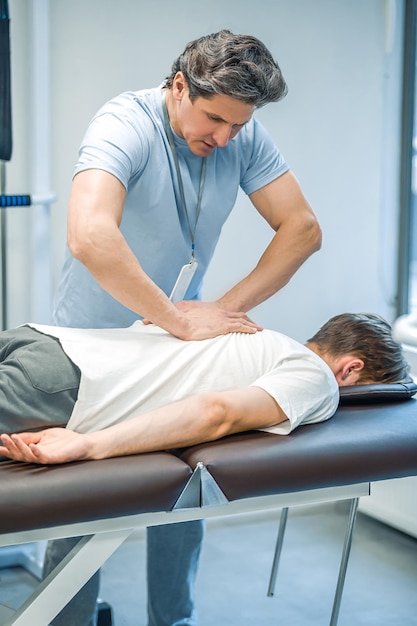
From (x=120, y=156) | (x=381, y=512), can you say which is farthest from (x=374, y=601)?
(x=120, y=156)

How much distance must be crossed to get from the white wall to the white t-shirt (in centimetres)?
115

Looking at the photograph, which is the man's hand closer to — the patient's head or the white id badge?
the white id badge

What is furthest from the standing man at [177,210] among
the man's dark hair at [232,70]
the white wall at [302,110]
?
the white wall at [302,110]

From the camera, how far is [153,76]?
3031 millimetres

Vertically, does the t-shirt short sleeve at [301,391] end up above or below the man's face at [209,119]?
below

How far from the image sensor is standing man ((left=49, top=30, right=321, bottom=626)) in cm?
186

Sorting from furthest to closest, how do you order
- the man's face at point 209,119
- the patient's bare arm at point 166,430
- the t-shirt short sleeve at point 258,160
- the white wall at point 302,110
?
the white wall at point 302,110, the t-shirt short sleeve at point 258,160, the man's face at point 209,119, the patient's bare arm at point 166,430

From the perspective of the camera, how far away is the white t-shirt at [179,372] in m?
1.80

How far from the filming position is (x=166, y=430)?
5.65 feet

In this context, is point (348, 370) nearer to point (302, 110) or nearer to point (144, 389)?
point (144, 389)

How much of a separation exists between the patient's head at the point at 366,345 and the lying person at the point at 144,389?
17 cm

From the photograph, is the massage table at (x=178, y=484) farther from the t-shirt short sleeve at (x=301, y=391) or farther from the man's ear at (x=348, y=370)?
the man's ear at (x=348, y=370)

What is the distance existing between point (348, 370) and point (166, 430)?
0.56 metres

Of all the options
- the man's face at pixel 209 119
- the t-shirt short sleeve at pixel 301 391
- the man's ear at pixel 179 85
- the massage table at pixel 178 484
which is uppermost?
the man's ear at pixel 179 85
